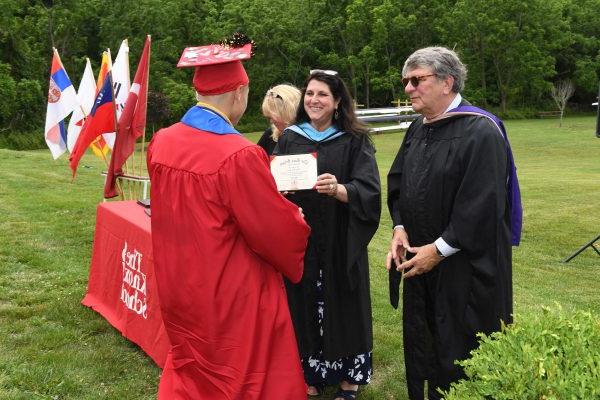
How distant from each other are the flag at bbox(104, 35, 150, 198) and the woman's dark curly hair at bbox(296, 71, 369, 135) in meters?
3.26

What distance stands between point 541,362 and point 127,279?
3.44 metres

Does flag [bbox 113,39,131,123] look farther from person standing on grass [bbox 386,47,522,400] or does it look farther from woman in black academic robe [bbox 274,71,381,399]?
person standing on grass [bbox 386,47,522,400]

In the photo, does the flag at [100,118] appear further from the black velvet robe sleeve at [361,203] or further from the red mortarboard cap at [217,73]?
the red mortarboard cap at [217,73]

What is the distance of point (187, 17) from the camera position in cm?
5153

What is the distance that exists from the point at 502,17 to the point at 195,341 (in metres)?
55.9

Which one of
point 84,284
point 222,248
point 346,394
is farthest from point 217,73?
point 84,284

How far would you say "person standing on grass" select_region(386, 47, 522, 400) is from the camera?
2.89 meters

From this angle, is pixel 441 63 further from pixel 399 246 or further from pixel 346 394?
pixel 346 394

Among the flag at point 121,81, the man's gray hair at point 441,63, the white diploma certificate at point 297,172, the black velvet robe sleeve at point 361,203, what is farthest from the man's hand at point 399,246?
the flag at point 121,81

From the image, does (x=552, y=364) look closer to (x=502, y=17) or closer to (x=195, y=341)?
(x=195, y=341)

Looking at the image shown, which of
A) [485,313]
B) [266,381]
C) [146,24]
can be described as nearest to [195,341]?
[266,381]

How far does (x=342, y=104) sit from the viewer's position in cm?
375

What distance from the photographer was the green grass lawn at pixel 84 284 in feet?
13.4

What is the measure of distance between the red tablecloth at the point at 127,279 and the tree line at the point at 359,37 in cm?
3935
